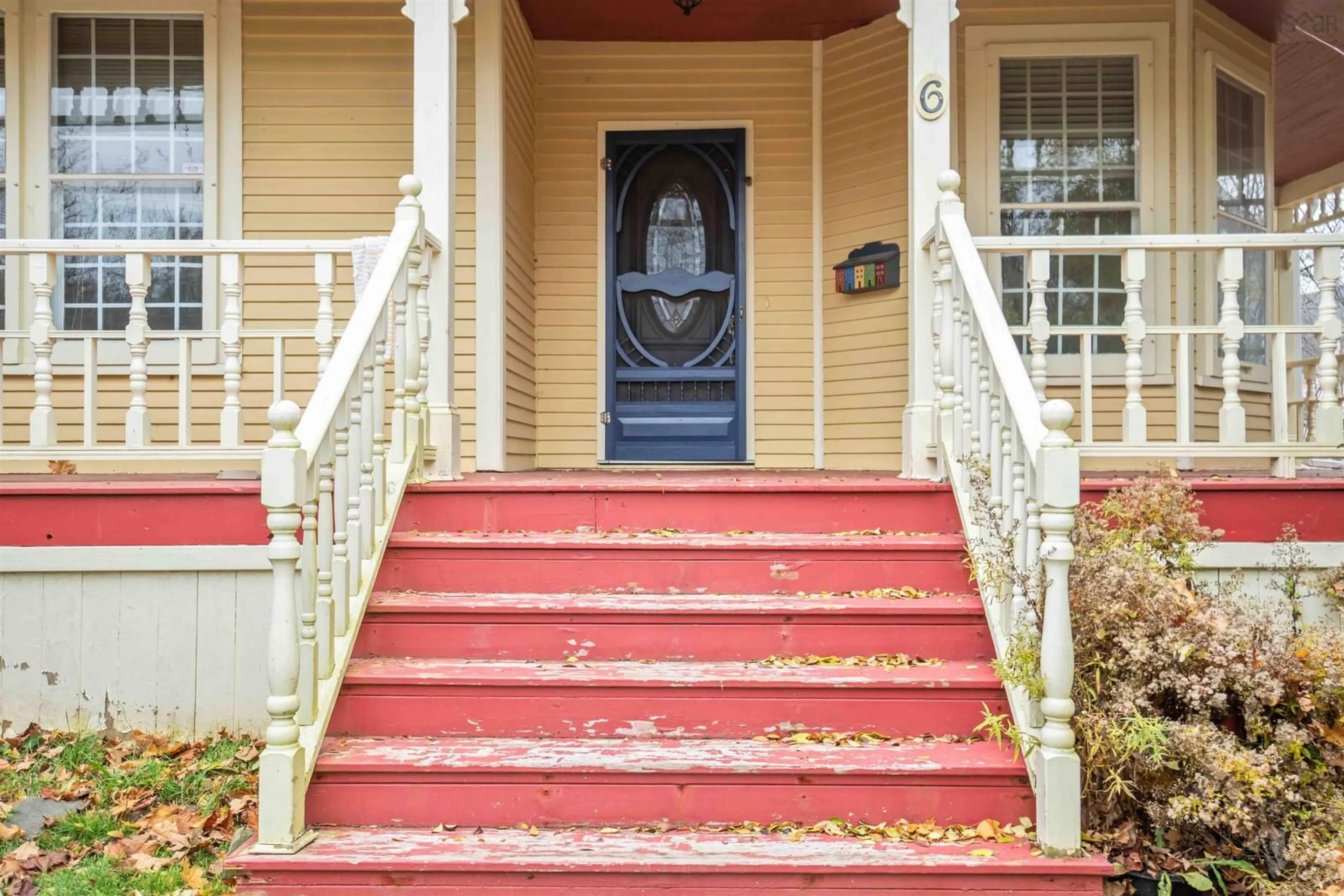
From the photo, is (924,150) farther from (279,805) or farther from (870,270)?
(279,805)

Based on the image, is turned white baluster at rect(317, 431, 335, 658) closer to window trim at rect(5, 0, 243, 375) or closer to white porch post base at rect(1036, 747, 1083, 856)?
white porch post base at rect(1036, 747, 1083, 856)

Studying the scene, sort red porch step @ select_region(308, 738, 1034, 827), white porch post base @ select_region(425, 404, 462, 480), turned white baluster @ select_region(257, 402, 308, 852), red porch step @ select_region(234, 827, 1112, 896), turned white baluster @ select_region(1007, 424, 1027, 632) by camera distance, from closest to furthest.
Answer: red porch step @ select_region(234, 827, 1112, 896) < turned white baluster @ select_region(257, 402, 308, 852) < red porch step @ select_region(308, 738, 1034, 827) < turned white baluster @ select_region(1007, 424, 1027, 632) < white porch post base @ select_region(425, 404, 462, 480)

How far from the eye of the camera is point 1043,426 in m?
2.47

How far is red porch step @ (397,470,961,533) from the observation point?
11.1 feet

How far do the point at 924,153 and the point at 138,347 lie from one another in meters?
3.12

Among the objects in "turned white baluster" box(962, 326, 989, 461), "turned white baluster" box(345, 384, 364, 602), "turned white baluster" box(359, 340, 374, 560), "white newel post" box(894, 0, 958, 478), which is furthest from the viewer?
"white newel post" box(894, 0, 958, 478)

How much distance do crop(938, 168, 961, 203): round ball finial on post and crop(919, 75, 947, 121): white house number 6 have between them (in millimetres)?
409

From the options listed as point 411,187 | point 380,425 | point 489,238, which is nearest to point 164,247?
point 411,187

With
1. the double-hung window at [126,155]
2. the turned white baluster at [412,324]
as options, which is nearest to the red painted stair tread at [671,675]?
the turned white baluster at [412,324]

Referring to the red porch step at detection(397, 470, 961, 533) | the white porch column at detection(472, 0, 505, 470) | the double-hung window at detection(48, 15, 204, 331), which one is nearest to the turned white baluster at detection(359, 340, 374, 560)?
the red porch step at detection(397, 470, 961, 533)

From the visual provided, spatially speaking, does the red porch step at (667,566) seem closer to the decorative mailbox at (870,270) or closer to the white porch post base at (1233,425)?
the white porch post base at (1233,425)

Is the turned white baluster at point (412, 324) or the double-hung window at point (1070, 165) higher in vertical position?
the double-hung window at point (1070, 165)

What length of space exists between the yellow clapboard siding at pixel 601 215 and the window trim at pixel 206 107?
1.63 meters

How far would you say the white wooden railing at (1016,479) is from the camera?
231cm
